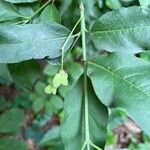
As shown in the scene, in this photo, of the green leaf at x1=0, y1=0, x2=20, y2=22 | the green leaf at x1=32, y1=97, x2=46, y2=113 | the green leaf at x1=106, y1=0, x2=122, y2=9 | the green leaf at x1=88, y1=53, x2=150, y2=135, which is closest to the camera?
the green leaf at x1=88, y1=53, x2=150, y2=135

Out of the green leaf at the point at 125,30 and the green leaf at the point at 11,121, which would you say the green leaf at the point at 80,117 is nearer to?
the green leaf at the point at 125,30

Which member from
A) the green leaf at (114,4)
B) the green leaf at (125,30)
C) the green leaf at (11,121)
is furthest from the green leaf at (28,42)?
the green leaf at (11,121)

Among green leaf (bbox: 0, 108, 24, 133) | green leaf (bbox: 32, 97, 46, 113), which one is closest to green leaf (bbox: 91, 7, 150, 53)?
green leaf (bbox: 0, 108, 24, 133)

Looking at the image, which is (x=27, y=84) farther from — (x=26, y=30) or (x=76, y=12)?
(x=76, y=12)

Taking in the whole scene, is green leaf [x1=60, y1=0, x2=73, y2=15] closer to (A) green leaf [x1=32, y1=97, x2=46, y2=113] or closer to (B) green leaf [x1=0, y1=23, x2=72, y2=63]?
(B) green leaf [x1=0, y1=23, x2=72, y2=63]

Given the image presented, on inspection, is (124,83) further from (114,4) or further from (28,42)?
(114,4)

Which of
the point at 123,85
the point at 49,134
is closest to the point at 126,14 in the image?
the point at 123,85
